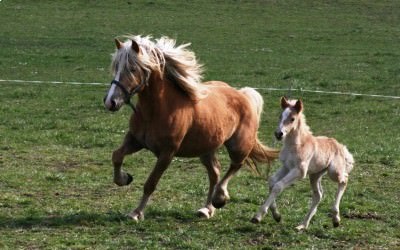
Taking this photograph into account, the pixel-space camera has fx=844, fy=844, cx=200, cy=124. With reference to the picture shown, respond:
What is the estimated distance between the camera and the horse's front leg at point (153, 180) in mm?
9031

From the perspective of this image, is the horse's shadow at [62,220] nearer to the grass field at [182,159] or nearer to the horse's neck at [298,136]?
the grass field at [182,159]

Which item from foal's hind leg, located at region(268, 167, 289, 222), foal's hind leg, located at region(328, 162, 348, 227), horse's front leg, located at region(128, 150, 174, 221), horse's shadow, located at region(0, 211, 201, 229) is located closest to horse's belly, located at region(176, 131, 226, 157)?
horse's front leg, located at region(128, 150, 174, 221)

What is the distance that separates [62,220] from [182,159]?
475cm

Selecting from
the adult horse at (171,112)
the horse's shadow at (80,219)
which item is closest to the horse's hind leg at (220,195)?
the adult horse at (171,112)

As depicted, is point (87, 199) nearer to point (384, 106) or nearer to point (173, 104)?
point (173, 104)

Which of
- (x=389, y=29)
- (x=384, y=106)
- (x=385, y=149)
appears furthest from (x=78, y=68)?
(x=389, y=29)

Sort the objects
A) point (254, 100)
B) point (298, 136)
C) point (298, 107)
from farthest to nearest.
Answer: point (254, 100) < point (298, 136) < point (298, 107)

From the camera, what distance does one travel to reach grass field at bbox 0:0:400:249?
8.84m

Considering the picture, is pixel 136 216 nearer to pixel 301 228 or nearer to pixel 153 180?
pixel 153 180

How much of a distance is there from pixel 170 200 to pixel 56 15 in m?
35.4

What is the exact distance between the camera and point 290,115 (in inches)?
→ 348

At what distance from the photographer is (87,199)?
10375mm

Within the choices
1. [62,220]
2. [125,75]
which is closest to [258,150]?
[125,75]

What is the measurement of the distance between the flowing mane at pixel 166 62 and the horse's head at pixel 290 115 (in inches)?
40.1
